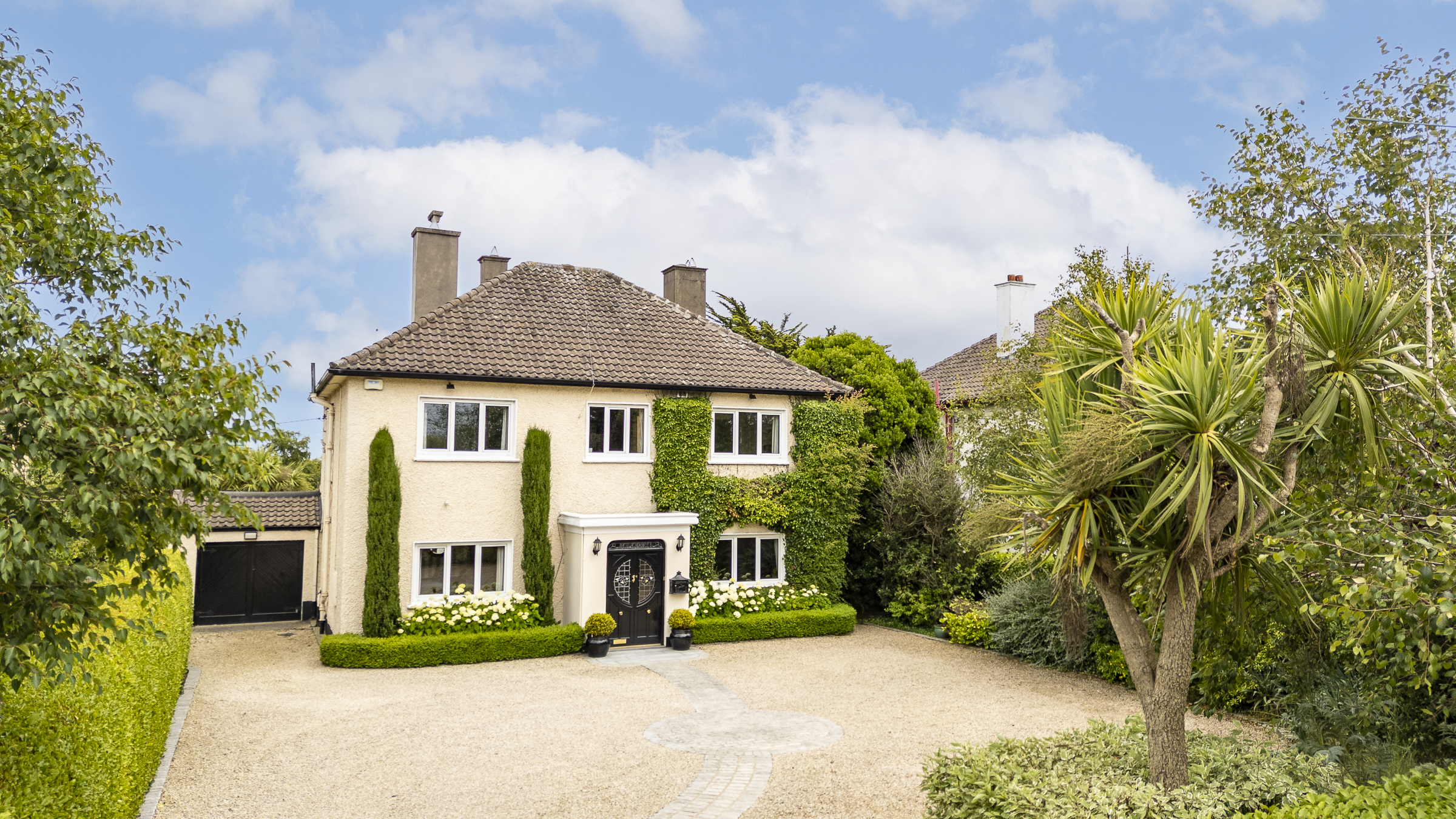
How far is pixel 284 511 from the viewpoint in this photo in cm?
2555

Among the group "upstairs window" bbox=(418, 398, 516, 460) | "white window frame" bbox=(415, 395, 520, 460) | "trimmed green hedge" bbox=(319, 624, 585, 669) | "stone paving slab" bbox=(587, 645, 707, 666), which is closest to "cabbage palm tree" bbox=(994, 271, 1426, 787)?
"stone paving slab" bbox=(587, 645, 707, 666)

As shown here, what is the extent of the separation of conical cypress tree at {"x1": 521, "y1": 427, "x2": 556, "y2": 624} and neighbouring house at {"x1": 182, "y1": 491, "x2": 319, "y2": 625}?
8.53 m

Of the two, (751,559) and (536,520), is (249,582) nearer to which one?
(536,520)

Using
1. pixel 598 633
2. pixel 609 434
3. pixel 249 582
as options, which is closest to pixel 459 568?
pixel 598 633

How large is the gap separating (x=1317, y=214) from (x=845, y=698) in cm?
1013

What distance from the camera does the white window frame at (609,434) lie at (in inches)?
836

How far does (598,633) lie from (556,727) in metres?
5.85

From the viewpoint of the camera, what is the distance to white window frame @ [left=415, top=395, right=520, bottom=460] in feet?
64.9

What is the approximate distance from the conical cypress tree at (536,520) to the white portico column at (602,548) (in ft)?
1.86

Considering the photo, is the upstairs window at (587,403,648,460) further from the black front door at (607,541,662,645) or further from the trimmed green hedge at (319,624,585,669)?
the trimmed green hedge at (319,624,585,669)

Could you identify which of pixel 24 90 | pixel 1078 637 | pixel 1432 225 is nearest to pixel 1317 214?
pixel 1432 225

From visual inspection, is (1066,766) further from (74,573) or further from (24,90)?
(24,90)

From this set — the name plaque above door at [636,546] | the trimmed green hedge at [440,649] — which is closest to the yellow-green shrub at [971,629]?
the name plaque above door at [636,546]

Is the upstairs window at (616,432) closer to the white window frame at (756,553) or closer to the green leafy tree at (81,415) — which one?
the white window frame at (756,553)
